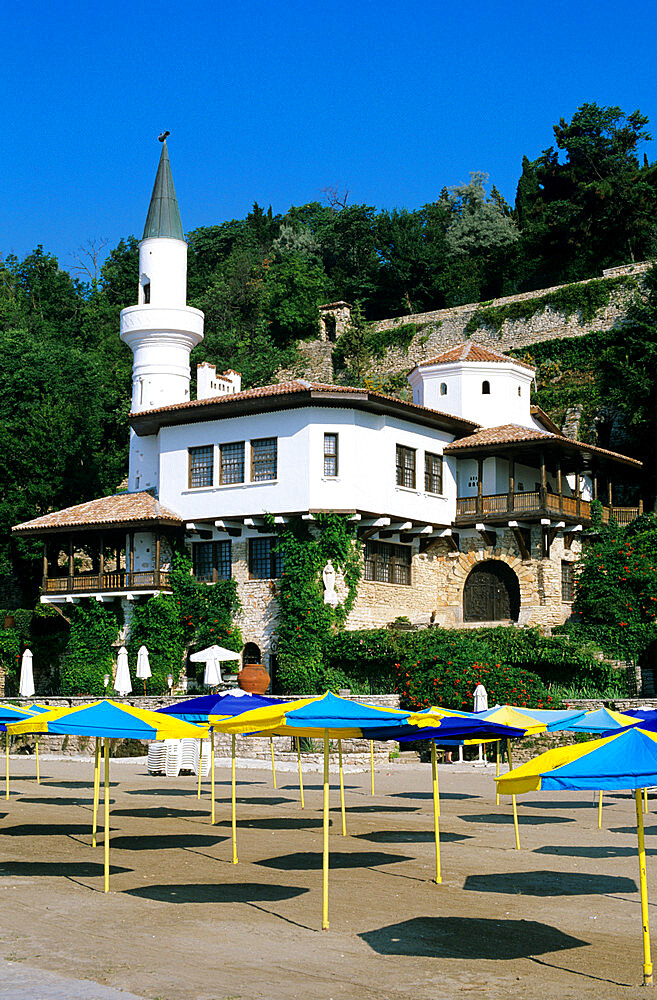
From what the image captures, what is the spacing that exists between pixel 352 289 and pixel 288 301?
6423mm

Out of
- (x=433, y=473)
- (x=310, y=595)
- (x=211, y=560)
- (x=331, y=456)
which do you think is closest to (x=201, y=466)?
(x=211, y=560)

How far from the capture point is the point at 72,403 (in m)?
55.8

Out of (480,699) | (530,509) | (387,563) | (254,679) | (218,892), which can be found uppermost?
(530,509)

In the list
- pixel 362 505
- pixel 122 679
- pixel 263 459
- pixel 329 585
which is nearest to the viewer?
pixel 122 679

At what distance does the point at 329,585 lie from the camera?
3619 centimetres

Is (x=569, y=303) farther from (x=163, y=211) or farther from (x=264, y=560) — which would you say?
(x=264, y=560)

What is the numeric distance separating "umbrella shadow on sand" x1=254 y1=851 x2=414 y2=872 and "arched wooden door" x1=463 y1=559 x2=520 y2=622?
75.8 ft

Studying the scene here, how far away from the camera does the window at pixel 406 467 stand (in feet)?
126

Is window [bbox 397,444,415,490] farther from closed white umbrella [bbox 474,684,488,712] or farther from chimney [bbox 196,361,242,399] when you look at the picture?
closed white umbrella [bbox 474,684,488,712]

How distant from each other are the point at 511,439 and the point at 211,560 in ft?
35.2

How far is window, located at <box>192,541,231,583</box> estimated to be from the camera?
38.6 meters

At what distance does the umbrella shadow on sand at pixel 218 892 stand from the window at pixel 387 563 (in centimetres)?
2411

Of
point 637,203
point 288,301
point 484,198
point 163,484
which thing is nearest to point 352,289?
point 288,301

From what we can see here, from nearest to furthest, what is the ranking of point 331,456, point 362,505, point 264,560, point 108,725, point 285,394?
point 108,725 → point 285,394 → point 362,505 → point 331,456 → point 264,560
